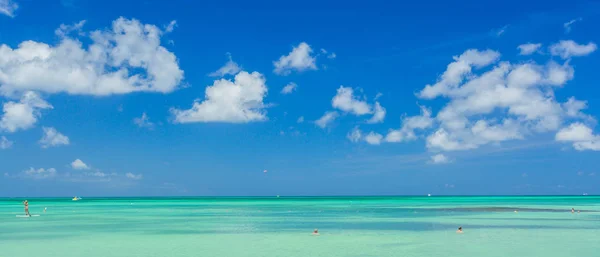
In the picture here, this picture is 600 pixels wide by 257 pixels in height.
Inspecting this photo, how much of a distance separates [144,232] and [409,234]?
1389cm

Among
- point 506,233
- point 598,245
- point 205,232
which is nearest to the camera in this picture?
point 598,245

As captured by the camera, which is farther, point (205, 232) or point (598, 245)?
point (205, 232)

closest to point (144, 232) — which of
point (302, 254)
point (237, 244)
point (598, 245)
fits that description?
point (237, 244)

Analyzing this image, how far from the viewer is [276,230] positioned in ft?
109

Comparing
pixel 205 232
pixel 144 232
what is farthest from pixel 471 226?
pixel 144 232

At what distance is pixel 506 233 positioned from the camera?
98.8 feet

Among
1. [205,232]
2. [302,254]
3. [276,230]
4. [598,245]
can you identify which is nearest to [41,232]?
[205,232]

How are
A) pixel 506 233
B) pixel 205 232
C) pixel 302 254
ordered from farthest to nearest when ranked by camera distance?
pixel 205 232 → pixel 506 233 → pixel 302 254

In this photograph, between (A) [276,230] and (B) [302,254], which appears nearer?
(B) [302,254]

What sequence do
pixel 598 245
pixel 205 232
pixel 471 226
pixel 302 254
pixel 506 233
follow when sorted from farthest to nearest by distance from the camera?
1. pixel 471 226
2. pixel 205 232
3. pixel 506 233
4. pixel 598 245
5. pixel 302 254

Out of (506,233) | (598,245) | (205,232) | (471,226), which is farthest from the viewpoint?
(471,226)

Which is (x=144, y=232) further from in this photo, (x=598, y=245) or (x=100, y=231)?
(x=598, y=245)

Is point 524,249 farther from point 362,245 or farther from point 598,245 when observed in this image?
point 362,245

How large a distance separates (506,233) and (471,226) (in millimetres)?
5155
